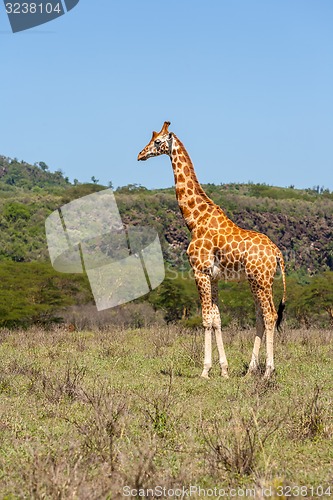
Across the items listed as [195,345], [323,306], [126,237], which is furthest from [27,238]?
[195,345]

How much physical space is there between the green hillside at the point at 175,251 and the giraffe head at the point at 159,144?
1387 cm

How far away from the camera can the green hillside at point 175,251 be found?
2631cm

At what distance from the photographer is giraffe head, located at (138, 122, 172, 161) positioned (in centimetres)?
1007

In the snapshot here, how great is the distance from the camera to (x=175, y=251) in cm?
5822

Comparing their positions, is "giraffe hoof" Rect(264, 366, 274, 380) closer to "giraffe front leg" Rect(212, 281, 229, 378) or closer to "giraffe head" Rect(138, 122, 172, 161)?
"giraffe front leg" Rect(212, 281, 229, 378)

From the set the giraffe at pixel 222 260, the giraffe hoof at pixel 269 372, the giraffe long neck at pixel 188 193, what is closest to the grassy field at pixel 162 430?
the giraffe hoof at pixel 269 372

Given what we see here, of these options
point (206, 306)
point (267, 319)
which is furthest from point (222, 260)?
point (267, 319)

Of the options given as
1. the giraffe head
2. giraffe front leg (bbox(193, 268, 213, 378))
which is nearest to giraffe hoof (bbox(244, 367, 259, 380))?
giraffe front leg (bbox(193, 268, 213, 378))

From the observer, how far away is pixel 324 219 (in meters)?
71.1

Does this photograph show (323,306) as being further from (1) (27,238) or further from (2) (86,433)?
(1) (27,238)

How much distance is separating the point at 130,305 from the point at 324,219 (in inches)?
1782

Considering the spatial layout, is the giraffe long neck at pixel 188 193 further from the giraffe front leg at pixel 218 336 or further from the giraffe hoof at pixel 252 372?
the giraffe hoof at pixel 252 372

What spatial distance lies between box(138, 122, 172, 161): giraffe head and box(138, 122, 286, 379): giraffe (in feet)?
0.32

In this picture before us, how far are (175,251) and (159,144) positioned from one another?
158 feet
